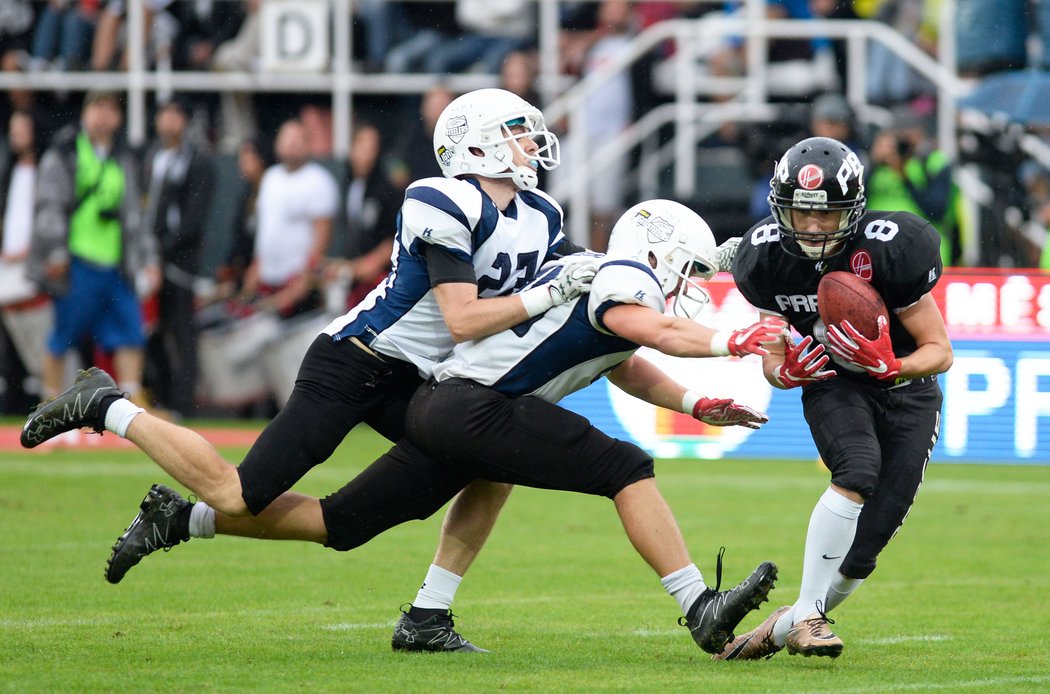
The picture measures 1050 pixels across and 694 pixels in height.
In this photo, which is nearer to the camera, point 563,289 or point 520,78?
point 563,289

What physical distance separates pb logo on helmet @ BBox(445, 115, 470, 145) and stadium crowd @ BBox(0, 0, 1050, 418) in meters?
7.10

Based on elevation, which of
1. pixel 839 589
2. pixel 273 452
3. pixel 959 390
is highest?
pixel 273 452

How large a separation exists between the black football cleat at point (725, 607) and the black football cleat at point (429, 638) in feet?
2.46

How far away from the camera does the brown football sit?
476cm

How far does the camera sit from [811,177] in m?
4.83

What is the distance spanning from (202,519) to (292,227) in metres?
7.81

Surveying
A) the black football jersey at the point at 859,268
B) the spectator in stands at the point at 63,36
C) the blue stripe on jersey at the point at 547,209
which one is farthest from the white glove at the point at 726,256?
the spectator in stands at the point at 63,36

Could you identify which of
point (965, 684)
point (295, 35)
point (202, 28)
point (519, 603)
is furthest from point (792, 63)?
point (965, 684)

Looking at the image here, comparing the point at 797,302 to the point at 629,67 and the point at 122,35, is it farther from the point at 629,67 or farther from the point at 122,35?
the point at 122,35

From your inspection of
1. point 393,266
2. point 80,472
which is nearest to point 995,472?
point 80,472

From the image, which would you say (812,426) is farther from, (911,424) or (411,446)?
(411,446)

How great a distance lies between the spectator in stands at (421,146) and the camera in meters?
12.1

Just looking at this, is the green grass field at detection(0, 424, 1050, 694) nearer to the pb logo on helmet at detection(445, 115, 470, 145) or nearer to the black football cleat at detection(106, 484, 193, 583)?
the black football cleat at detection(106, 484, 193, 583)

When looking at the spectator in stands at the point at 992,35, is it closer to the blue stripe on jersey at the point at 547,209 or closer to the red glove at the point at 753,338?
the blue stripe on jersey at the point at 547,209
